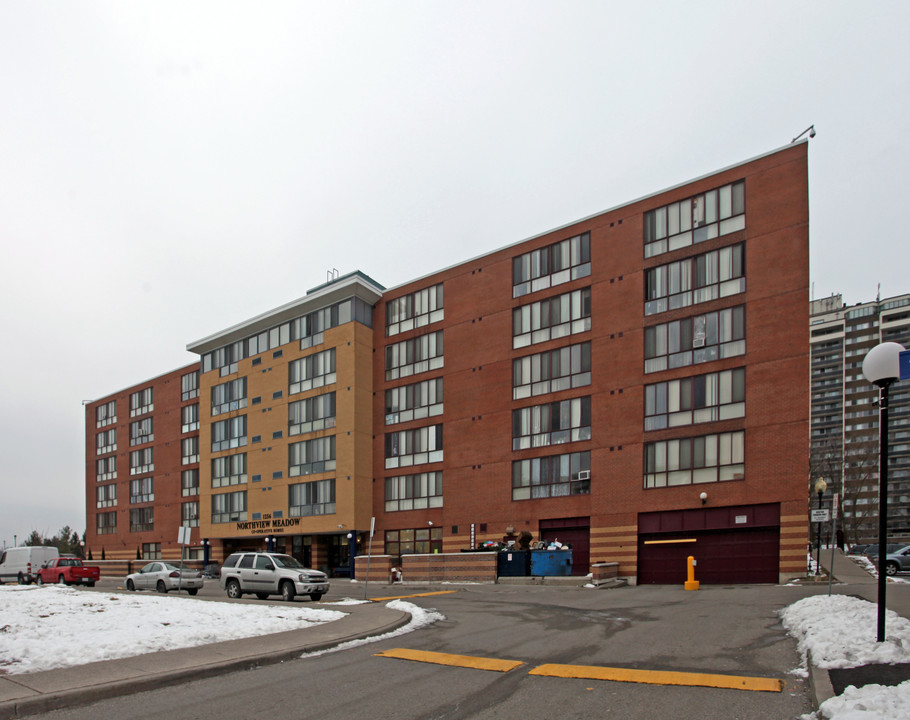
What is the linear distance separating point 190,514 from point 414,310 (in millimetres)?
29293

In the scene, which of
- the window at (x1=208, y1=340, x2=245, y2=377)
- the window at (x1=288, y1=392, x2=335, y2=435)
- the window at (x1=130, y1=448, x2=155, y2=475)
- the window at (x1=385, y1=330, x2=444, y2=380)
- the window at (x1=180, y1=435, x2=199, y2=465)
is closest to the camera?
the window at (x1=385, y1=330, x2=444, y2=380)

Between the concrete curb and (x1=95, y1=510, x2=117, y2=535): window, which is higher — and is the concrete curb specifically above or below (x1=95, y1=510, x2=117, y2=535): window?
above

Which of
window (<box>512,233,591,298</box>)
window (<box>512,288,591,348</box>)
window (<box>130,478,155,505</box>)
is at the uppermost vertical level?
window (<box>512,233,591,298</box>)

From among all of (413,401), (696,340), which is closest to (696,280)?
(696,340)

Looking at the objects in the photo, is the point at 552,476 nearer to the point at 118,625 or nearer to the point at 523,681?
the point at 118,625

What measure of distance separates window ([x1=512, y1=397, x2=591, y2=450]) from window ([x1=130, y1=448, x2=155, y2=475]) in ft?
135

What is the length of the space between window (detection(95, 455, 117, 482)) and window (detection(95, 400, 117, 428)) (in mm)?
3579

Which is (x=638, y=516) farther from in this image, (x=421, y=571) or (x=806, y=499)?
(x=421, y=571)

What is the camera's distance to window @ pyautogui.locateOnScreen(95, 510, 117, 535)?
69438 mm

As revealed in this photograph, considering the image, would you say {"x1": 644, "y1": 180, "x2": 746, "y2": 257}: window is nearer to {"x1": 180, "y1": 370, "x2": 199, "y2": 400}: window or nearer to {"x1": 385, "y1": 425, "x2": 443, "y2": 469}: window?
{"x1": 385, "y1": 425, "x2": 443, "y2": 469}: window

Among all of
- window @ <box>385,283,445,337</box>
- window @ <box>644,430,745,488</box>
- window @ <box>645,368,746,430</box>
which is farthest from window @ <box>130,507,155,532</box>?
window @ <box>645,368,746,430</box>

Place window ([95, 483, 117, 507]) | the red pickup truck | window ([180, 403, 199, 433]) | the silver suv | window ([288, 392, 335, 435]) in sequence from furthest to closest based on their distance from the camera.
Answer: window ([95, 483, 117, 507]) < window ([180, 403, 199, 433]) < window ([288, 392, 335, 435]) < the red pickup truck < the silver suv

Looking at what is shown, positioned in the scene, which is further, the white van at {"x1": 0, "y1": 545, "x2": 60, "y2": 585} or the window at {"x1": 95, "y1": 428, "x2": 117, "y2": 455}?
the window at {"x1": 95, "y1": 428, "x2": 117, "y2": 455}

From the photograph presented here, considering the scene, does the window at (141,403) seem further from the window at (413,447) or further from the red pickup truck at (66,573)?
the window at (413,447)
